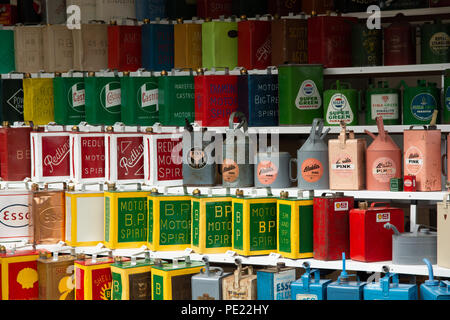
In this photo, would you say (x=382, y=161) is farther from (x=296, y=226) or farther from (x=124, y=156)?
(x=124, y=156)

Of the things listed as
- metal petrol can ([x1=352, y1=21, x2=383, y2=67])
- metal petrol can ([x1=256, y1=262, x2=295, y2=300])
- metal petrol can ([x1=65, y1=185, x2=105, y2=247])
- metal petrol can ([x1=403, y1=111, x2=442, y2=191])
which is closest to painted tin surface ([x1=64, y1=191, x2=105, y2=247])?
metal petrol can ([x1=65, y1=185, x2=105, y2=247])

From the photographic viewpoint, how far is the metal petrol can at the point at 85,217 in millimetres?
4707

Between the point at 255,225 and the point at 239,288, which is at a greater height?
the point at 255,225

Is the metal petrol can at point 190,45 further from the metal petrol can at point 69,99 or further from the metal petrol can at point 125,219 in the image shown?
the metal petrol can at point 125,219

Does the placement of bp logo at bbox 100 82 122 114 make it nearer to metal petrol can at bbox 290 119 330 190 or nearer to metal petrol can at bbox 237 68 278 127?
metal petrol can at bbox 237 68 278 127

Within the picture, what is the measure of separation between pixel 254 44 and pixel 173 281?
5.28 feet

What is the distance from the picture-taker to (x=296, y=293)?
12.9ft

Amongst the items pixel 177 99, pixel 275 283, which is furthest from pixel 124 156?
pixel 275 283

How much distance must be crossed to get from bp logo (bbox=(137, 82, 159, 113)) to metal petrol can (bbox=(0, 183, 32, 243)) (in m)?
0.98

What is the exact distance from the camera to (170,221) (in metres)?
4.52

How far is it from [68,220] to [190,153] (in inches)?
37.4

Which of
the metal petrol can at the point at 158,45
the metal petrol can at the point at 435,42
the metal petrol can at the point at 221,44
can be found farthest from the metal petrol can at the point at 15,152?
the metal petrol can at the point at 435,42

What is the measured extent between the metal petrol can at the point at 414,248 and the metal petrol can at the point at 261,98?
1121mm
